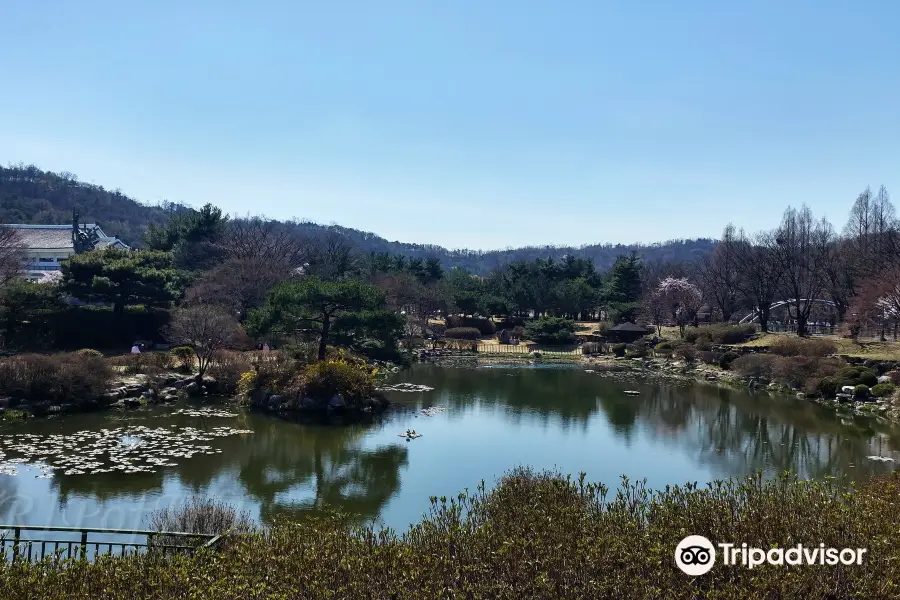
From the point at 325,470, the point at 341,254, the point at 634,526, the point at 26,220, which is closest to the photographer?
the point at 634,526

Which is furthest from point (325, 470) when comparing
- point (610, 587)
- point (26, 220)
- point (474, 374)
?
point (26, 220)

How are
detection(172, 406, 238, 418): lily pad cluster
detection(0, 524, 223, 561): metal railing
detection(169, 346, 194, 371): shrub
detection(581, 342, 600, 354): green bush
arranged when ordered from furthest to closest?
1. detection(581, 342, 600, 354): green bush
2. detection(169, 346, 194, 371): shrub
3. detection(172, 406, 238, 418): lily pad cluster
4. detection(0, 524, 223, 561): metal railing

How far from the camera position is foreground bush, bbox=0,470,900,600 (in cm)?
487

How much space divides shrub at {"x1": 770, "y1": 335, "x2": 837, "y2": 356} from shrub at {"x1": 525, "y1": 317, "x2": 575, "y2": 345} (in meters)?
14.0

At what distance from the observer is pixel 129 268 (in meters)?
27.6

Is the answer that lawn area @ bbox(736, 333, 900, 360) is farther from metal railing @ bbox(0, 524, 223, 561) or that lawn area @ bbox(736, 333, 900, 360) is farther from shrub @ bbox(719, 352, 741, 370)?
metal railing @ bbox(0, 524, 223, 561)

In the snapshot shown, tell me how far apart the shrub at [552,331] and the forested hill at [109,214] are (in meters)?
44.5

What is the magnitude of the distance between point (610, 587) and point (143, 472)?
10528 millimetres

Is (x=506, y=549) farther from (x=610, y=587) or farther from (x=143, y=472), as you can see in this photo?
(x=143, y=472)

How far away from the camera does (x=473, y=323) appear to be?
46531 mm

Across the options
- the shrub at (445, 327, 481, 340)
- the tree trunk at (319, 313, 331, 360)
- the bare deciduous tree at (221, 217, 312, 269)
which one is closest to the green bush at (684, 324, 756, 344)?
the shrub at (445, 327, 481, 340)

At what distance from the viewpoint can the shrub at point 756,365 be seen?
87.4 ft

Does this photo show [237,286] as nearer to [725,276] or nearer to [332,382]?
[332,382]

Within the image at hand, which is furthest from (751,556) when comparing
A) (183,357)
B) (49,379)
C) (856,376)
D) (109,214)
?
(109,214)
